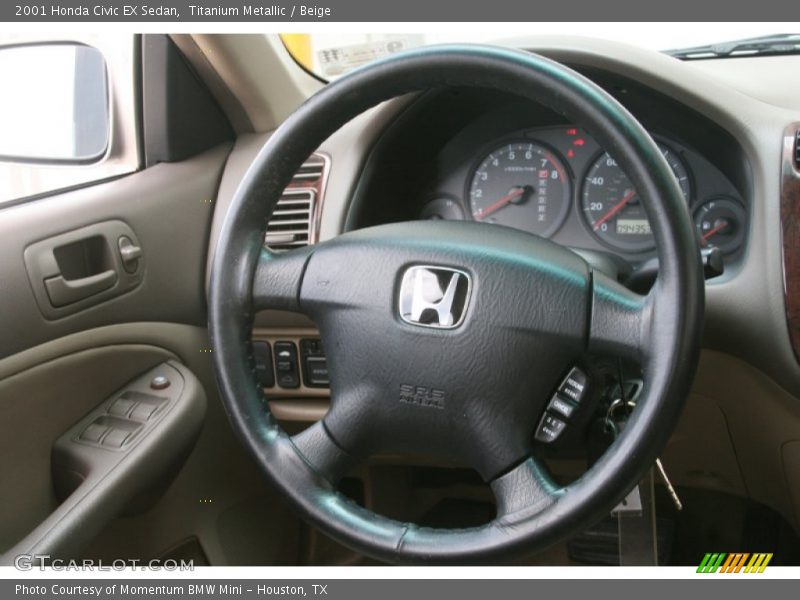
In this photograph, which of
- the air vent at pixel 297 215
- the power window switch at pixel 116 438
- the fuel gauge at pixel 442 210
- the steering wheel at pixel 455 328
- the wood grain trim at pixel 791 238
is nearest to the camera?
the steering wheel at pixel 455 328

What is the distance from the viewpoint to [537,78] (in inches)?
35.2

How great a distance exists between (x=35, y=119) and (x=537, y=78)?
1.04 m

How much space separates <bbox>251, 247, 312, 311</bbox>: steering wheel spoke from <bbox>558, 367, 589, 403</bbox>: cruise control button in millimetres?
348

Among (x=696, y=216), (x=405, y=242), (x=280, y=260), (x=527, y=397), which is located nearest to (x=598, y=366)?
(x=527, y=397)

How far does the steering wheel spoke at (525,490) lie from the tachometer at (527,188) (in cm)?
64

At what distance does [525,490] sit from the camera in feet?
3.04

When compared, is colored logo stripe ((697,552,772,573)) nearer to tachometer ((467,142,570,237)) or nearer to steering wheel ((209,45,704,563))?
tachometer ((467,142,570,237))

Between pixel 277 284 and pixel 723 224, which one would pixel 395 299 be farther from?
pixel 723 224

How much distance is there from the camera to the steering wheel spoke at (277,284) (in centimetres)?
105

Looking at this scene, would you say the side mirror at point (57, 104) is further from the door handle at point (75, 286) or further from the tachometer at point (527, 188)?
the tachometer at point (527, 188)

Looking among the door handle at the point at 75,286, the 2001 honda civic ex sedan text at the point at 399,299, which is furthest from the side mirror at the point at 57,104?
the door handle at the point at 75,286

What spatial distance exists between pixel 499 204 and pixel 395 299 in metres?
0.57

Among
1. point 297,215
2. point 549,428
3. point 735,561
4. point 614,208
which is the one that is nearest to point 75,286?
point 297,215

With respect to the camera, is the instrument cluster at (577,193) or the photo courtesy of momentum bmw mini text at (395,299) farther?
the instrument cluster at (577,193)
